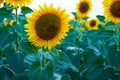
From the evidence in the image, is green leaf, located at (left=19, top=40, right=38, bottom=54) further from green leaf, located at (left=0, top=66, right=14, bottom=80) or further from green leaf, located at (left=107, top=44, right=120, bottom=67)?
green leaf, located at (left=107, top=44, right=120, bottom=67)

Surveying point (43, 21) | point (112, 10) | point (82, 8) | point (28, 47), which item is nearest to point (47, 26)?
point (43, 21)

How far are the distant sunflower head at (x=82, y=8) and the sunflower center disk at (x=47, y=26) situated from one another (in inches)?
79.8

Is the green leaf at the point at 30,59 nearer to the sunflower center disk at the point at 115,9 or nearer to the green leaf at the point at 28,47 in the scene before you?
the green leaf at the point at 28,47

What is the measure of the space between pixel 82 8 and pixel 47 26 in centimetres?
217

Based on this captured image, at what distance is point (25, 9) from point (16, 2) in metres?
0.11

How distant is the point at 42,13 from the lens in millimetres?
2115

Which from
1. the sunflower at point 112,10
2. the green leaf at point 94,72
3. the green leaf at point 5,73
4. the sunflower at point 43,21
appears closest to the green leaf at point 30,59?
the sunflower at point 43,21

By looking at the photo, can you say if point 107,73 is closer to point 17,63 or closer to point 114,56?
point 114,56

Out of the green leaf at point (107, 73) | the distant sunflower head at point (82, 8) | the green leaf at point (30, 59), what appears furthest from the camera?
the distant sunflower head at point (82, 8)

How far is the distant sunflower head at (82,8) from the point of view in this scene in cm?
414

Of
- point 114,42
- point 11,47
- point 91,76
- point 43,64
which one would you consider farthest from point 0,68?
point 114,42

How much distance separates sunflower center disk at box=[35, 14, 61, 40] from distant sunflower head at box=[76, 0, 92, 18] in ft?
6.65

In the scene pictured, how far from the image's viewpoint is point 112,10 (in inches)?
103

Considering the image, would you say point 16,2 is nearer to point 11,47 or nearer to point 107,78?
point 11,47
